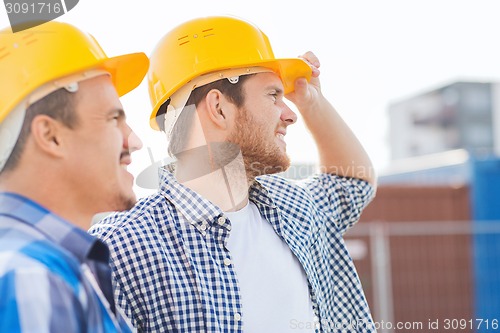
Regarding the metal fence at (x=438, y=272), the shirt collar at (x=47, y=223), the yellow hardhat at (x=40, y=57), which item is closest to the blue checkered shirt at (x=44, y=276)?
the shirt collar at (x=47, y=223)

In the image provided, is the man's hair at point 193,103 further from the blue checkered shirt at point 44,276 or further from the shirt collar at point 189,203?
the blue checkered shirt at point 44,276

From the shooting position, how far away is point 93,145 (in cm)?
146

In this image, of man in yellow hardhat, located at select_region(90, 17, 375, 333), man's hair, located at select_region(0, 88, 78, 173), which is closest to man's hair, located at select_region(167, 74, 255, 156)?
man in yellow hardhat, located at select_region(90, 17, 375, 333)

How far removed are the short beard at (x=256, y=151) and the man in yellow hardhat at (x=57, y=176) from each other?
0.83m

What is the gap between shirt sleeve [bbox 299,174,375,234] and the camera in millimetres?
2721

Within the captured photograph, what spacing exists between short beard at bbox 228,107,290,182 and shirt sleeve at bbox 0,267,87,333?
1.37 metres

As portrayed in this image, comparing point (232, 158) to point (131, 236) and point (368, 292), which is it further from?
point (368, 292)

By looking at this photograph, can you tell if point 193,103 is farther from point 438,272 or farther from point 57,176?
point 438,272

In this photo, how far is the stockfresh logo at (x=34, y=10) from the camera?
1570 mm

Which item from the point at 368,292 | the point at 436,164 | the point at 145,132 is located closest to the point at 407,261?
the point at 368,292

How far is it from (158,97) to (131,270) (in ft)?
2.45

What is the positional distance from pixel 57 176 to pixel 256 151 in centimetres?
115

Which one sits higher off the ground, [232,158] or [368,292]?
[232,158]

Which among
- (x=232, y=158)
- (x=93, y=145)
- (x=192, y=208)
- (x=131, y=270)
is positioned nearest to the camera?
(x=93, y=145)
